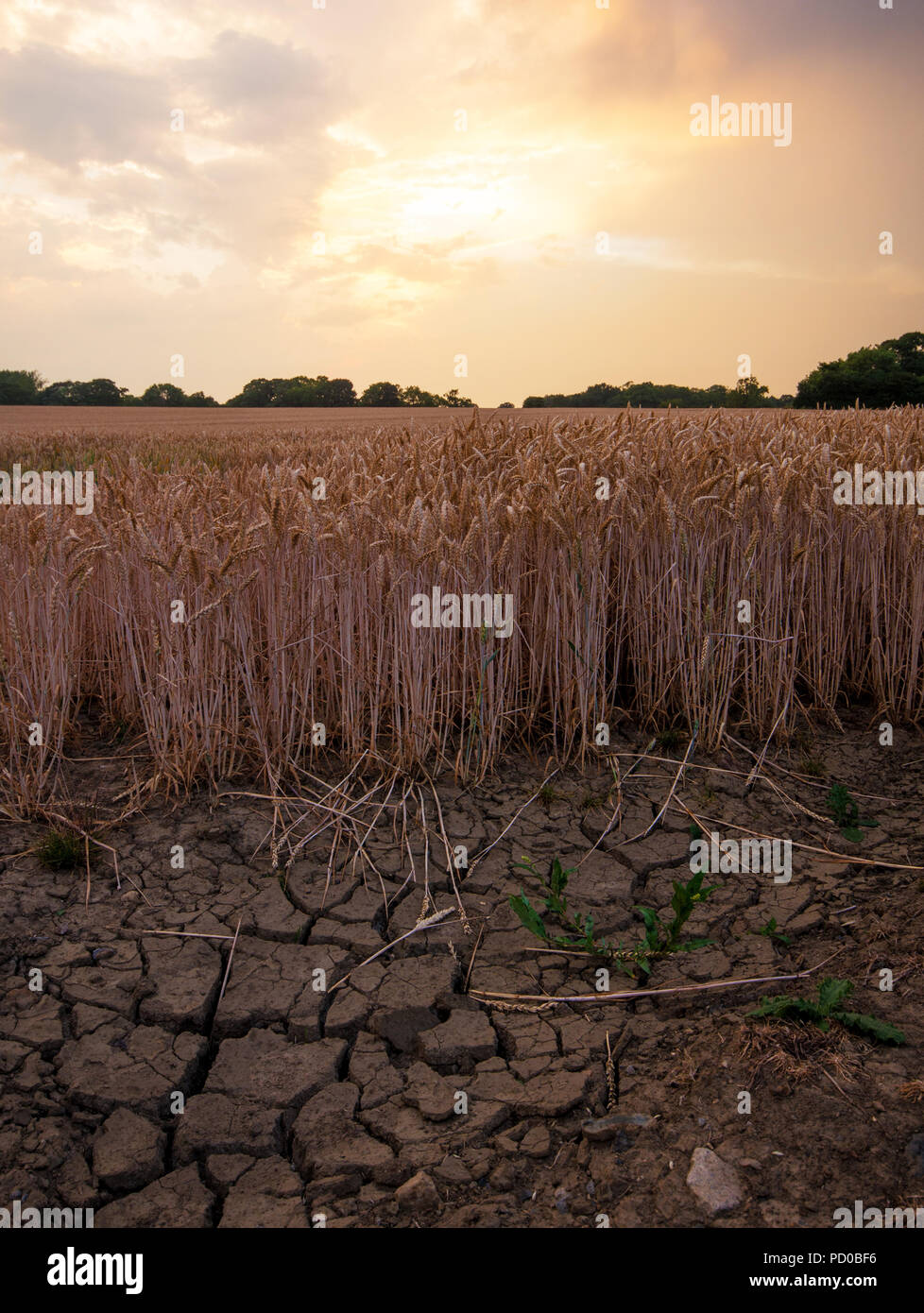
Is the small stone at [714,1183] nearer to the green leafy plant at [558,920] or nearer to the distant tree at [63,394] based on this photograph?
the green leafy plant at [558,920]

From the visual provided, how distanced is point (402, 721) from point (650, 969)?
1.33m

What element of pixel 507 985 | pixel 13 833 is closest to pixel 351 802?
pixel 507 985

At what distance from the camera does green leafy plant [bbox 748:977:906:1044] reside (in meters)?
2.07

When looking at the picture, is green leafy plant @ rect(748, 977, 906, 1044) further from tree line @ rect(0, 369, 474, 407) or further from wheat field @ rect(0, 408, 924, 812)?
tree line @ rect(0, 369, 474, 407)

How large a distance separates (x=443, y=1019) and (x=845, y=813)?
1.75m

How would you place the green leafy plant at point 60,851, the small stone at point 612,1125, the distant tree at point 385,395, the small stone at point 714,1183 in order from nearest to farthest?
the small stone at point 714,1183
the small stone at point 612,1125
the green leafy plant at point 60,851
the distant tree at point 385,395

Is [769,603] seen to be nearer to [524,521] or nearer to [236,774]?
[524,521]

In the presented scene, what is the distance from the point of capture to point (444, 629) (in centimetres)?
336

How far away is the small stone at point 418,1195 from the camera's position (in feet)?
6.07

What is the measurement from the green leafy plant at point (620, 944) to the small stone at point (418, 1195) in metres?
0.77

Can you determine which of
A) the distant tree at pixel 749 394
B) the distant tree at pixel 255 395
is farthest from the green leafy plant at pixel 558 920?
the distant tree at pixel 255 395
